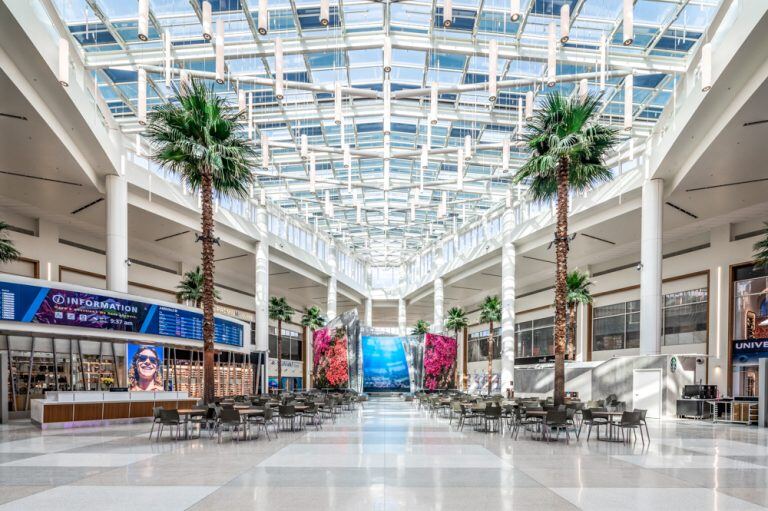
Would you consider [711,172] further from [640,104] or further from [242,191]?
[242,191]

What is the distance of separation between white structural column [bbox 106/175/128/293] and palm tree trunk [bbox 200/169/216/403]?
278 inches

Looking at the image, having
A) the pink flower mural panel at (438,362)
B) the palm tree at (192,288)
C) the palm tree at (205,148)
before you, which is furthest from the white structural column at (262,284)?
the palm tree at (205,148)

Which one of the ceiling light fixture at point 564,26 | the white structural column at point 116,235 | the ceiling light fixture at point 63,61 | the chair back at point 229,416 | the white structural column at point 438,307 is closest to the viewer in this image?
the ceiling light fixture at point 63,61

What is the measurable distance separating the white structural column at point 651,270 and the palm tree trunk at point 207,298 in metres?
15.5

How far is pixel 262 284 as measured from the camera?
35.0m

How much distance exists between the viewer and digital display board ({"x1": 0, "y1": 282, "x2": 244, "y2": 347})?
56.6 feet

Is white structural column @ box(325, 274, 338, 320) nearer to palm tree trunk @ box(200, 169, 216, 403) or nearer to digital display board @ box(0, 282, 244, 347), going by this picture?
digital display board @ box(0, 282, 244, 347)

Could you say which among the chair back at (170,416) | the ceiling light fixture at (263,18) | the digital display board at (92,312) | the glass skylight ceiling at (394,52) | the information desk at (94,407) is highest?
the glass skylight ceiling at (394,52)

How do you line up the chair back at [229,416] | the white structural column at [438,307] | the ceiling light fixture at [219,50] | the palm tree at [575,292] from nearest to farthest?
1. the chair back at [229,416]
2. the ceiling light fixture at [219,50]
3. the palm tree at [575,292]
4. the white structural column at [438,307]

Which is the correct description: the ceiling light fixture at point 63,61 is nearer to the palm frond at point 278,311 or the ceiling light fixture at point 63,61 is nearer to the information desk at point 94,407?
the information desk at point 94,407

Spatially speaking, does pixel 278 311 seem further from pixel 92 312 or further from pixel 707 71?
pixel 707 71

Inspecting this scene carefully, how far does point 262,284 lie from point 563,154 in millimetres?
22338

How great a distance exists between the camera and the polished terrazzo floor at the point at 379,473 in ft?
23.7

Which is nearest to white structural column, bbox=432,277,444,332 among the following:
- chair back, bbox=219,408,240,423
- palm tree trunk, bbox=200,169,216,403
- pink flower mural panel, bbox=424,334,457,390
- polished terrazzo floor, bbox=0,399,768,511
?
pink flower mural panel, bbox=424,334,457,390
